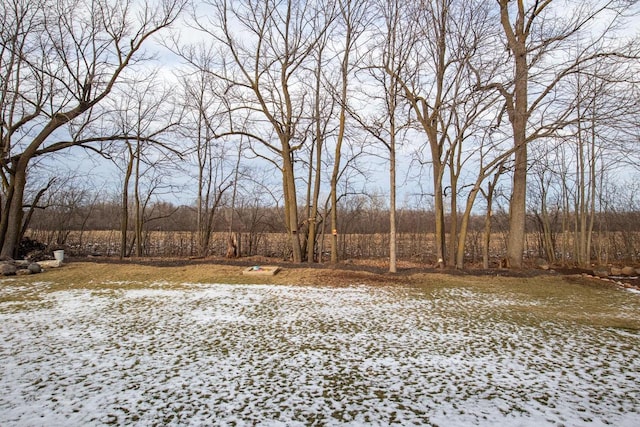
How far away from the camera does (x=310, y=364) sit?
3898mm

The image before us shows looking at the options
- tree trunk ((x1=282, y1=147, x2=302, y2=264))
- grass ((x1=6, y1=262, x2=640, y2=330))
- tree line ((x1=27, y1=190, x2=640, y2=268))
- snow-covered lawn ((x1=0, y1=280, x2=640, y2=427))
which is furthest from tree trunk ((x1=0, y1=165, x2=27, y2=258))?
tree trunk ((x1=282, y1=147, x2=302, y2=264))

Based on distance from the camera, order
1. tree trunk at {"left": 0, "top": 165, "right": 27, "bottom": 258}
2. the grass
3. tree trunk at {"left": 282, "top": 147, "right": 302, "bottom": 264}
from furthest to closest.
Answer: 1. tree trunk at {"left": 282, "top": 147, "right": 302, "bottom": 264}
2. tree trunk at {"left": 0, "top": 165, "right": 27, "bottom": 258}
3. the grass

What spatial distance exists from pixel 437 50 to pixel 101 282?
37.1 feet

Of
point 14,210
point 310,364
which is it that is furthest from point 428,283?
point 14,210

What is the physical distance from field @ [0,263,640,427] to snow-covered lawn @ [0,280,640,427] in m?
0.02

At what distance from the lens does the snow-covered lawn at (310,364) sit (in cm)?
285

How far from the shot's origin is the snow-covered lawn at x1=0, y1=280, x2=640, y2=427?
285cm

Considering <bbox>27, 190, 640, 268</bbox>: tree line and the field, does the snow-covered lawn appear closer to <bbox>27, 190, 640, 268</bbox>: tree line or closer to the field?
the field

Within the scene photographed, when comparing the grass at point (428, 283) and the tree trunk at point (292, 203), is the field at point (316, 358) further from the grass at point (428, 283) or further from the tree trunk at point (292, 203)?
the tree trunk at point (292, 203)

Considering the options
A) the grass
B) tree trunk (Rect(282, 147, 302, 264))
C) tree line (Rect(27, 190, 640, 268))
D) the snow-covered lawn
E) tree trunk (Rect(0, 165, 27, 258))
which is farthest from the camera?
tree line (Rect(27, 190, 640, 268))

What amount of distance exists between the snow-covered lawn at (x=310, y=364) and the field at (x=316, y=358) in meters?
0.02

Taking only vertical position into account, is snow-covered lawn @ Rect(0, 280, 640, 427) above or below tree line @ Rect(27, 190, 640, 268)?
below

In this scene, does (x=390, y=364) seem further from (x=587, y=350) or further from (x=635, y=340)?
(x=635, y=340)

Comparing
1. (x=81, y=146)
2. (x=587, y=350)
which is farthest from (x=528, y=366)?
(x=81, y=146)
